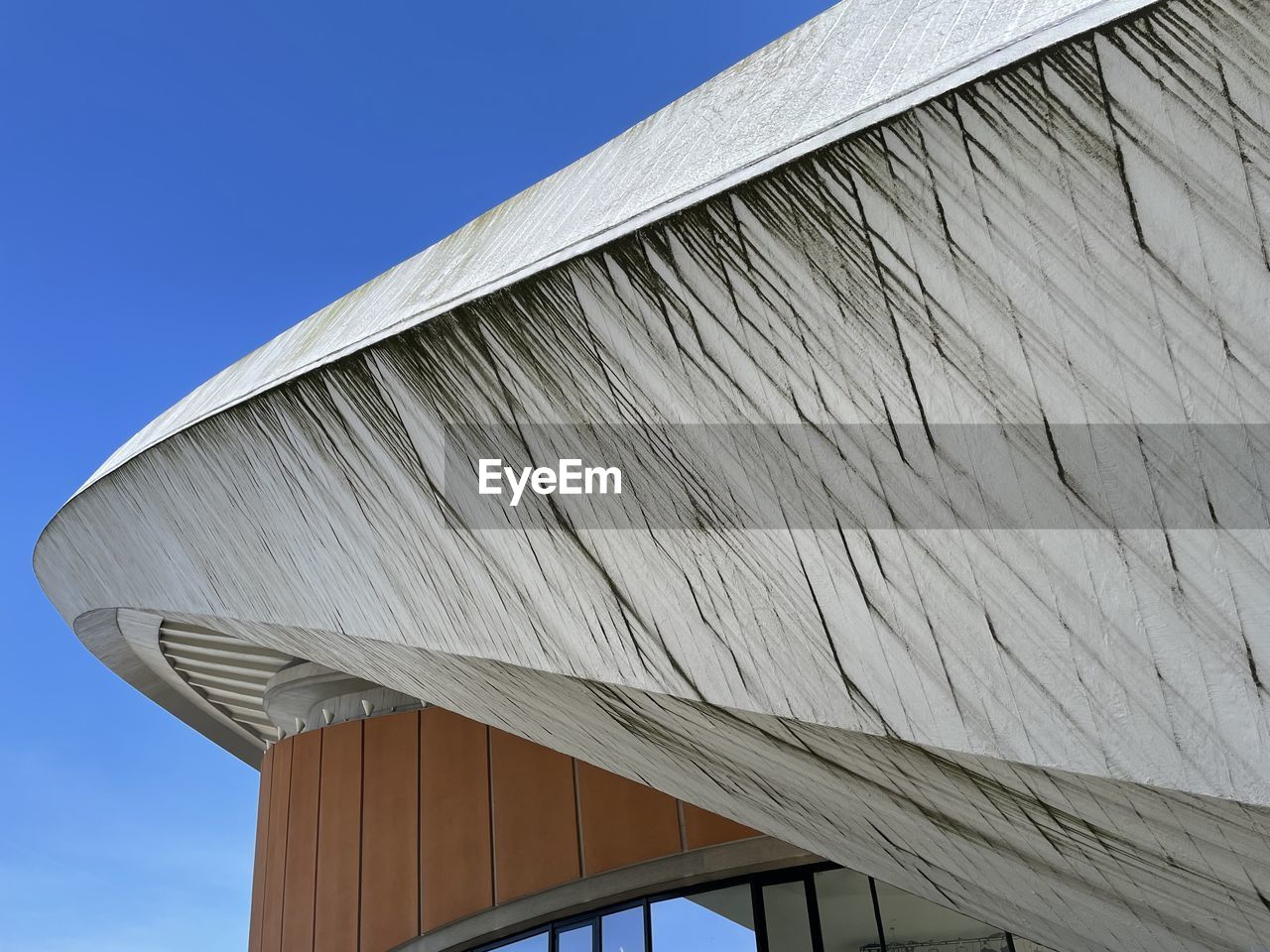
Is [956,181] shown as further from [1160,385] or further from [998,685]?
[998,685]

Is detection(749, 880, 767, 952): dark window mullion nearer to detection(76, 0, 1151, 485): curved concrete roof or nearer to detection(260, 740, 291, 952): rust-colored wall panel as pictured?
detection(260, 740, 291, 952): rust-colored wall panel

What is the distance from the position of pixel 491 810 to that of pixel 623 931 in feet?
6.11

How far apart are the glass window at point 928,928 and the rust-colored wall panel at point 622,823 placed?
6.10ft

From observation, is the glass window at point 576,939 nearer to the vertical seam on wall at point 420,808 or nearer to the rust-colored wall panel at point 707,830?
the rust-colored wall panel at point 707,830

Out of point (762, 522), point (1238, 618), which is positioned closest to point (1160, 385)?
point (1238, 618)

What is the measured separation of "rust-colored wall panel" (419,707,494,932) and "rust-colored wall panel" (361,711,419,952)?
0.45 ft

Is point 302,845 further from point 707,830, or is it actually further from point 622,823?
point 707,830

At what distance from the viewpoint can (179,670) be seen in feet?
40.4

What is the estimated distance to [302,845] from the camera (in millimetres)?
11594

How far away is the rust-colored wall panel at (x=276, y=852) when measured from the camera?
11742mm

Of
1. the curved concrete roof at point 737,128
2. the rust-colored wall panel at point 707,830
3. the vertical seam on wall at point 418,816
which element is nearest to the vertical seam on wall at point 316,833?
the vertical seam on wall at point 418,816

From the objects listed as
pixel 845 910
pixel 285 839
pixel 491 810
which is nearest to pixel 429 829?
pixel 491 810

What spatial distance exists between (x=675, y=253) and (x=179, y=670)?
1211 centimetres

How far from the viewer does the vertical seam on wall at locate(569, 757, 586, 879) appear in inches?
357
